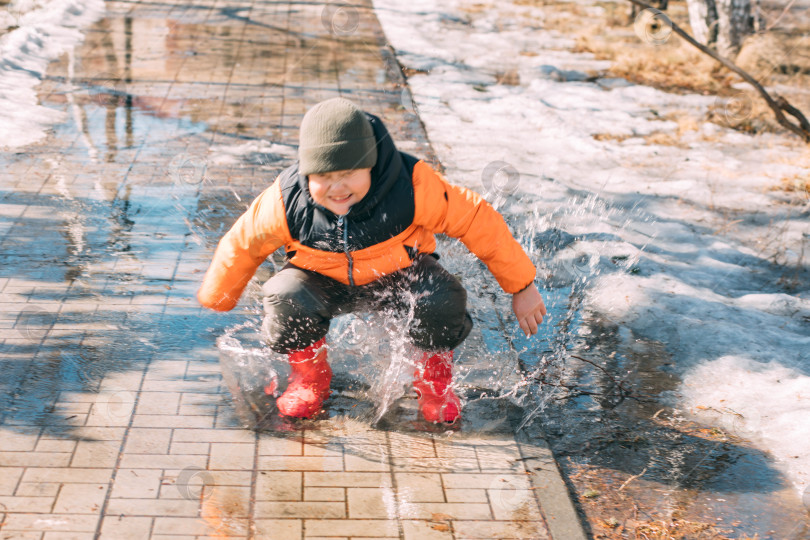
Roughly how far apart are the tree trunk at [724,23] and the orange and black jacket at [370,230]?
7872 millimetres

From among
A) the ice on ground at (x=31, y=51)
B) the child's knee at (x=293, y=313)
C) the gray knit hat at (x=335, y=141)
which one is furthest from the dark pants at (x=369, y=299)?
the ice on ground at (x=31, y=51)

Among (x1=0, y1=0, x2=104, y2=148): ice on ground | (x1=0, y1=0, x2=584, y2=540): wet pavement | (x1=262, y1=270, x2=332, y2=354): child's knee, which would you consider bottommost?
(x1=0, y1=0, x2=104, y2=148): ice on ground

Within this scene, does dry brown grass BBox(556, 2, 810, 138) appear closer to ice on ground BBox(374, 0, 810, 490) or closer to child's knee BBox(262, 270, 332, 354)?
ice on ground BBox(374, 0, 810, 490)

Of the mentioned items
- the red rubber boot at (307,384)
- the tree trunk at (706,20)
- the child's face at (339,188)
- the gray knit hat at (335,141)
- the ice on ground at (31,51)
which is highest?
the gray knit hat at (335,141)

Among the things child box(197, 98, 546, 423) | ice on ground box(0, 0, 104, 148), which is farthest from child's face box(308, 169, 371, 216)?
ice on ground box(0, 0, 104, 148)

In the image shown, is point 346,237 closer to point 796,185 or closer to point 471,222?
point 471,222

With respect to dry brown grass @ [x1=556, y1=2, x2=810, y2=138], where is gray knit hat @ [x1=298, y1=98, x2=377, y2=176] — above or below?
above

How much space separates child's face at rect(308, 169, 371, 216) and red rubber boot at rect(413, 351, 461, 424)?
81cm

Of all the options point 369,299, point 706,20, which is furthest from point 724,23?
point 369,299

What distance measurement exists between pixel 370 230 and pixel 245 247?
1.71ft

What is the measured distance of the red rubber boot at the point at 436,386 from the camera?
3.35m

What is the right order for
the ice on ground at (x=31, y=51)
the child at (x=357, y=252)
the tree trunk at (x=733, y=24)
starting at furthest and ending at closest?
1. the tree trunk at (x=733, y=24)
2. the ice on ground at (x=31, y=51)
3. the child at (x=357, y=252)

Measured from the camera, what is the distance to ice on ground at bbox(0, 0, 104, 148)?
627 centimetres

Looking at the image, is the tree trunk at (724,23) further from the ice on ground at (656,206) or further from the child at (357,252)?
the child at (357,252)
